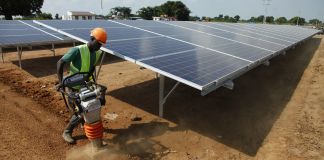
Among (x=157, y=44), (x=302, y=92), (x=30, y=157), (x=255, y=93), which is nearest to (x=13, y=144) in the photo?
(x=30, y=157)

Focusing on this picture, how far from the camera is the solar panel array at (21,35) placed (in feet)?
41.4

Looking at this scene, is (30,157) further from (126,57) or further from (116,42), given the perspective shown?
(116,42)

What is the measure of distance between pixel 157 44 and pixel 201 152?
155 inches

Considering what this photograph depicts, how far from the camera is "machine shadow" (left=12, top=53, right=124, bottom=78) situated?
12.3 meters

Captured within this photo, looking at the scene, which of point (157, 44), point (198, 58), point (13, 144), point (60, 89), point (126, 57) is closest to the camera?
point (60, 89)

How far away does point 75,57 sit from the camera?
18.9 feet

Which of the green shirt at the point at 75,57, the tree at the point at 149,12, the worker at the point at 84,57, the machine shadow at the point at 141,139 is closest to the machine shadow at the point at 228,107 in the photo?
the machine shadow at the point at 141,139

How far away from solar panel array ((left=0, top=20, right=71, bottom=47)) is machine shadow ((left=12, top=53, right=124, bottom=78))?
123 cm

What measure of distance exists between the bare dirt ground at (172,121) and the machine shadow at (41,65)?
166mm

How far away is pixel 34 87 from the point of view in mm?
10180

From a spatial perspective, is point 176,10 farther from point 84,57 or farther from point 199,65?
point 84,57

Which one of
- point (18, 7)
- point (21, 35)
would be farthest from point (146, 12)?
point (21, 35)

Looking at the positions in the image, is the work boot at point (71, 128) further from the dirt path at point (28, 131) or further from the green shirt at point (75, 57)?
the green shirt at point (75, 57)

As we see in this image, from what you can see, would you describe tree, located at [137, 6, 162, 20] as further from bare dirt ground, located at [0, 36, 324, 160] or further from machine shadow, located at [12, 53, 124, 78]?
bare dirt ground, located at [0, 36, 324, 160]
